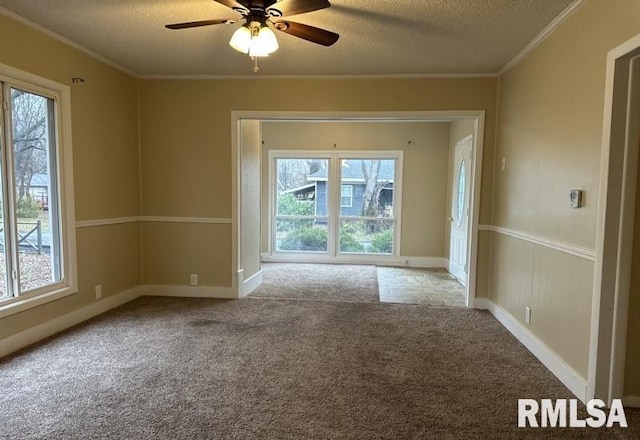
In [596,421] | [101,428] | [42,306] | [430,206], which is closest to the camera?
[101,428]

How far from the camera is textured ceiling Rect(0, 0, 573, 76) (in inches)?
99.2

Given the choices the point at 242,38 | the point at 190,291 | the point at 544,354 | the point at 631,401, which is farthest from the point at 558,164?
the point at 190,291

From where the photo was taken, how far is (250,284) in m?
4.60

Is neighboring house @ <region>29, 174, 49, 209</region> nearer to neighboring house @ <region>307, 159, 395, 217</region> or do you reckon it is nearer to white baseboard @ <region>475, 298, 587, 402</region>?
white baseboard @ <region>475, 298, 587, 402</region>

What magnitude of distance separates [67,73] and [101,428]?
9.48 feet

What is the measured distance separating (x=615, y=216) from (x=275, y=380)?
7.27 feet

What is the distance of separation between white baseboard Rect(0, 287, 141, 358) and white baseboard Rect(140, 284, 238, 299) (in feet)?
0.51

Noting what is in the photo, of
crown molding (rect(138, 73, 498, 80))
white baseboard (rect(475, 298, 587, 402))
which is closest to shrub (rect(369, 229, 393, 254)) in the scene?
white baseboard (rect(475, 298, 587, 402))

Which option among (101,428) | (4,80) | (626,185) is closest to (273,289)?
(101,428)

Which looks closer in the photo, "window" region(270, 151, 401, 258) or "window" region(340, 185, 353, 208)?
"window" region(270, 151, 401, 258)

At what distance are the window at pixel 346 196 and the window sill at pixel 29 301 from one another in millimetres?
4393

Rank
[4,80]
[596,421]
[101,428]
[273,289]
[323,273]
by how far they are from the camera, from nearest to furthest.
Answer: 1. [101,428]
2. [596,421]
3. [4,80]
4. [273,289]
5. [323,273]

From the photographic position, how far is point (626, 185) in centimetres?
201

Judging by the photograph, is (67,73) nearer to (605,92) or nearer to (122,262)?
(122,262)
